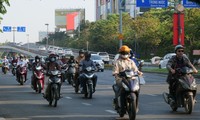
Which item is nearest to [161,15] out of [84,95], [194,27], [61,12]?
[194,27]

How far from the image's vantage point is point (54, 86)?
1530 cm

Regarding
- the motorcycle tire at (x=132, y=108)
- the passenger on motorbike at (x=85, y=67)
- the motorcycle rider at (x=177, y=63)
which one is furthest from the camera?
the passenger on motorbike at (x=85, y=67)

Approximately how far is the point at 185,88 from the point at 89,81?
6225mm

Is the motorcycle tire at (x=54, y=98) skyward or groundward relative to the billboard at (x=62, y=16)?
groundward

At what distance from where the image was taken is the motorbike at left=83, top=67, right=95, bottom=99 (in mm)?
18180

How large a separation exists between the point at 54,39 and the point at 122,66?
14717 centimetres

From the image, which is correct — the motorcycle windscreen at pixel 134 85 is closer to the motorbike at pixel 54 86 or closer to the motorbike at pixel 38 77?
the motorbike at pixel 54 86

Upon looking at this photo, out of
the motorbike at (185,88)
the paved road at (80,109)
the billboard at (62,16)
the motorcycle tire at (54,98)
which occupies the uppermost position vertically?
the billboard at (62,16)

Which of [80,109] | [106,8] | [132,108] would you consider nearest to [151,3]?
Result: [80,109]

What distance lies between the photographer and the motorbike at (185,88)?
12.5m

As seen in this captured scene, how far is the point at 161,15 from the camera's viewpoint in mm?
83312

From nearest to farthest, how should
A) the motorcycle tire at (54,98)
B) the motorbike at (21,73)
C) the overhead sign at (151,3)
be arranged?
the motorcycle tire at (54,98), the motorbike at (21,73), the overhead sign at (151,3)

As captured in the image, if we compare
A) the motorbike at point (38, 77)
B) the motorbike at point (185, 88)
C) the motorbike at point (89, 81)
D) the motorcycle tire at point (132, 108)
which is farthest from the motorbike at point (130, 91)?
the motorbike at point (38, 77)

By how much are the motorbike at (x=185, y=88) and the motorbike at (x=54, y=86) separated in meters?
3.85
